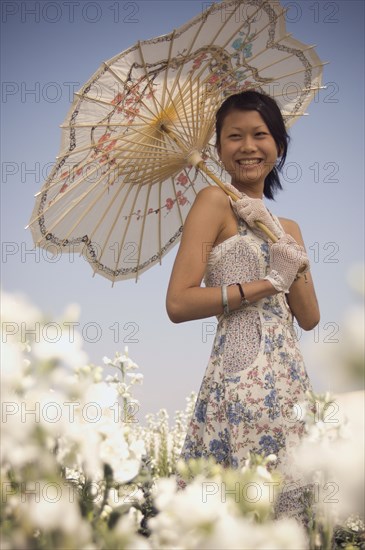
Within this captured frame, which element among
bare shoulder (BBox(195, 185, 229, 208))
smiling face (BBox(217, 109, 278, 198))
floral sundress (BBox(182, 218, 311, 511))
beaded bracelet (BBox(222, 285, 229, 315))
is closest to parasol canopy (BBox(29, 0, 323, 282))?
smiling face (BBox(217, 109, 278, 198))

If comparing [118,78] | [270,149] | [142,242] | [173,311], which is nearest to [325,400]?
[173,311]

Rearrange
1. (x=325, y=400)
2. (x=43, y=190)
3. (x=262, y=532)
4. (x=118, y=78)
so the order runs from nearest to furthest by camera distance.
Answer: (x=262, y=532)
(x=325, y=400)
(x=118, y=78)
(x=43, y=190)

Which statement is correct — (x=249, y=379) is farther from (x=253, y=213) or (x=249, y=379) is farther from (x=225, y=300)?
(x=253, y=213)

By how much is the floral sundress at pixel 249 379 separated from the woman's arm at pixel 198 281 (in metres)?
0.10

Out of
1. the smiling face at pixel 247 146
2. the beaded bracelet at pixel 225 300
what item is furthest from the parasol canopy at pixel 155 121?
the beaded bracelet at pixel 225 300

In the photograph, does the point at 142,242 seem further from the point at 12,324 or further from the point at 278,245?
the point at 12,324

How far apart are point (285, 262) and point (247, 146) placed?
0.55 metres

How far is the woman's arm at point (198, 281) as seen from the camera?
96.6 inches

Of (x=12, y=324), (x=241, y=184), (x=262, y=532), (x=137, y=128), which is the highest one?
(x=137, y=128)

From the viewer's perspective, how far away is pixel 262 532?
2.20 feet

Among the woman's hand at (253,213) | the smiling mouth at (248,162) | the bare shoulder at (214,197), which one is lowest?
the woman's hand at (253,213)

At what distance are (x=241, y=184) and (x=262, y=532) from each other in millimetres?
2313

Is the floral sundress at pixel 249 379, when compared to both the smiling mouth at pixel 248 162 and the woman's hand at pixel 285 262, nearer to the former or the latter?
the woman's hand at pixel 285 262

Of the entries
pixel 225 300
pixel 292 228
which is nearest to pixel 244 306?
pixel 225 300
